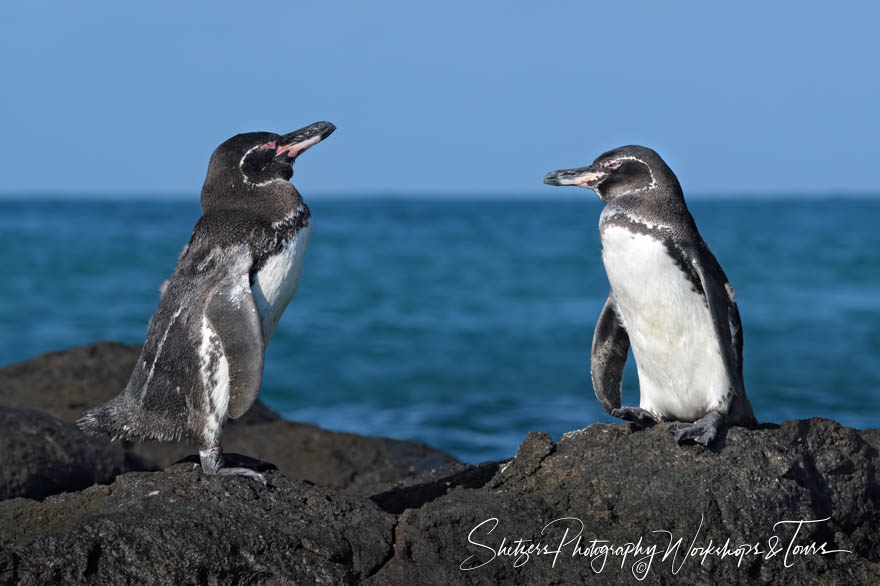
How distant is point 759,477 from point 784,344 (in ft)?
40.4

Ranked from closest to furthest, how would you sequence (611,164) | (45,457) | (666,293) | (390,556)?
(390,556)
(666,293)
(611,164)
(45,457)

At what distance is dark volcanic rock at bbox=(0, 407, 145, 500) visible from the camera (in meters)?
5.07

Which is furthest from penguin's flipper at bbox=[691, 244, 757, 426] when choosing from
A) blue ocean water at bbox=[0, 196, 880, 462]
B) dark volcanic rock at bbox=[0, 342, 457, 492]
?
blue ocean water at bbox=[0, 196, 880, 462]

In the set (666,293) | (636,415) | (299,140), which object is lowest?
(636,415)

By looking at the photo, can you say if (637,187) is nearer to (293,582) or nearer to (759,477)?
(759,477)

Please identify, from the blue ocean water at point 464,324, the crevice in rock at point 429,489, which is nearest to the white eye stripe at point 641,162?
the crevice in rock at point 429,489

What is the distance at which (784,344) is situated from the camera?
15562 millimetres

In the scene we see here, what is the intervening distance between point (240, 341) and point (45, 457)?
1.68 m

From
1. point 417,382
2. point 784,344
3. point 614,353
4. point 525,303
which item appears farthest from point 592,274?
point 614,353

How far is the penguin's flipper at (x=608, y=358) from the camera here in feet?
15.8

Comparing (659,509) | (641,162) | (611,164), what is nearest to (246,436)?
(611,164)

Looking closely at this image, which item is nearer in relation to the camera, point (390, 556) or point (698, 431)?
point (390, 556)

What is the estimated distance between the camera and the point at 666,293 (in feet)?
14.1

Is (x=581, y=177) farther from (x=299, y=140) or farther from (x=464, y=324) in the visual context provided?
(x=464, y=324)
